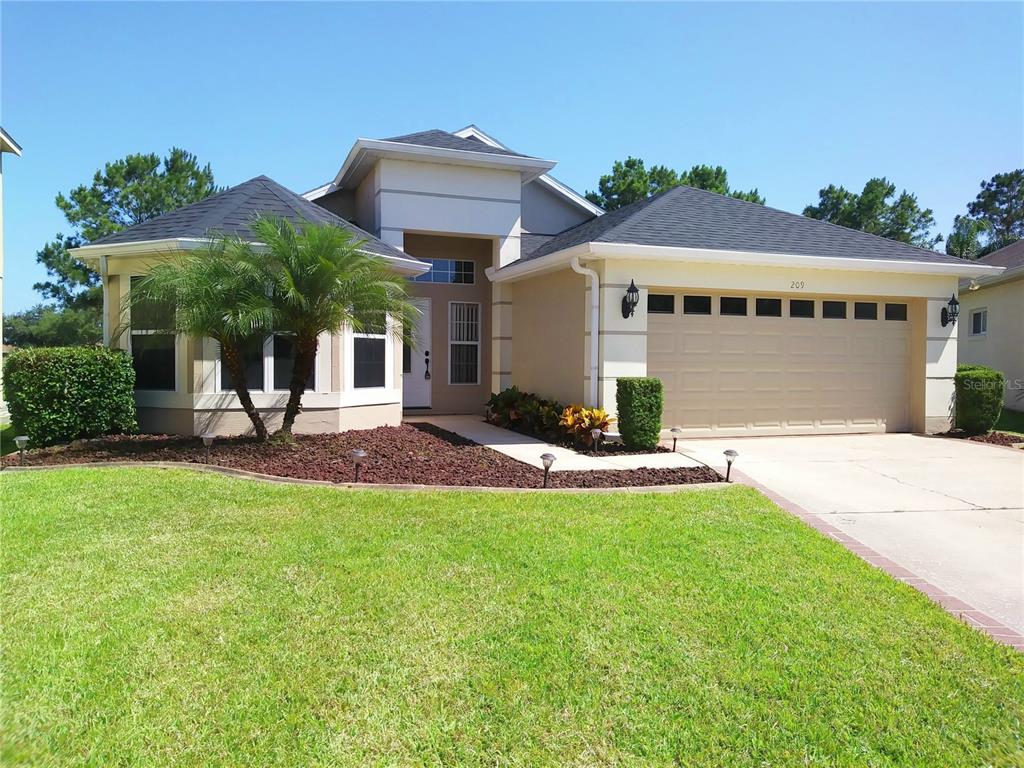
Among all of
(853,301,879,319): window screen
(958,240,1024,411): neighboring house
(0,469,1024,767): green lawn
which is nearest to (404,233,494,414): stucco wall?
(853,301,879,319): window screen

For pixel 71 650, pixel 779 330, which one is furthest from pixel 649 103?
pixel 71 650

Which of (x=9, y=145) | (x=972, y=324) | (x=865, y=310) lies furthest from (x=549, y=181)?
(x=972, y=324)

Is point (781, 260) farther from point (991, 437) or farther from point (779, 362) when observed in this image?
point (991, 437)

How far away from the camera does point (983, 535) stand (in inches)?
231

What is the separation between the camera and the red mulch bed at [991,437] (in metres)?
11.6

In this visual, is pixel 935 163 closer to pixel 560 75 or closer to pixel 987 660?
pixel 560 75

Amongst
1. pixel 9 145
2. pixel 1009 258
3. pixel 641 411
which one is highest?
pixel 9 145

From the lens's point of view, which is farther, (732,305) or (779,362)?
(779,362)

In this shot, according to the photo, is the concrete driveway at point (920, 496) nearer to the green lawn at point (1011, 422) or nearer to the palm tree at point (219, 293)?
the green lawn at point (1011, 422)

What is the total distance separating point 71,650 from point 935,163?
664 inches

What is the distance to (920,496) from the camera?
7344 mm

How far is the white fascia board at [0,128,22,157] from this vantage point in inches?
608

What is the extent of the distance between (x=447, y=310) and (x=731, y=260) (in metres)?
6.54

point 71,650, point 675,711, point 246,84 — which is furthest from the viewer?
point 246,84
